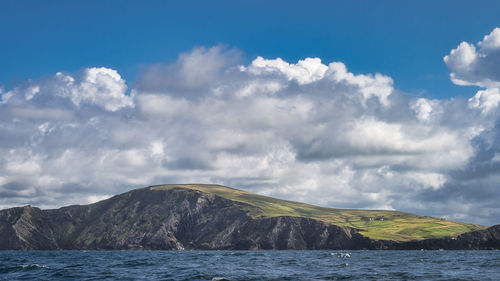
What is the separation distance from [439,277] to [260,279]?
1118 inches

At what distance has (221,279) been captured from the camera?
71.1m

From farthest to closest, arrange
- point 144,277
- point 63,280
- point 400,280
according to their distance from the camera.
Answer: point 144,277
point 63,280
point 400,280

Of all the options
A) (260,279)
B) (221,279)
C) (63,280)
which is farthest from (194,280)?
(63,280)

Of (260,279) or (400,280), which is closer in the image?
(400,280)

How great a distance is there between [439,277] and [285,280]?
2474cm

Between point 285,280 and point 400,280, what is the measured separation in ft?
55.7

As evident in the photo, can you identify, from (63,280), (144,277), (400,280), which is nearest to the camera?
(400,280)

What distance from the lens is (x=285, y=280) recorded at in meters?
70.0

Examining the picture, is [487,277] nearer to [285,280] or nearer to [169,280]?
[285,280]

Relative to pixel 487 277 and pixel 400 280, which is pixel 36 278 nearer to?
pixel 400 280

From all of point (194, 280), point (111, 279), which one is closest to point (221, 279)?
point (194, 280)

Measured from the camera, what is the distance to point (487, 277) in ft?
236

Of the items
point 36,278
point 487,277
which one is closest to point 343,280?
point 487,277

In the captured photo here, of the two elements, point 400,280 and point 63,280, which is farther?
point 63,280
